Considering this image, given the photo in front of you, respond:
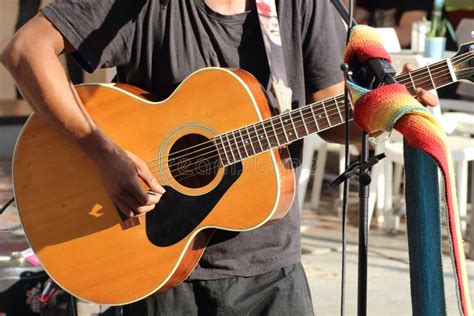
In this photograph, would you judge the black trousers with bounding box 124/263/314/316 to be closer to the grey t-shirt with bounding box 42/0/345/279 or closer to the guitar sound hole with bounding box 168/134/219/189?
the grey t-shirt with bounding box 42/0/345/279

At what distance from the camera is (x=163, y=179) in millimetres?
2553

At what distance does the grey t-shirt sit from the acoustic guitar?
0.16 feet

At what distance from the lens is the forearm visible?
7.91ft

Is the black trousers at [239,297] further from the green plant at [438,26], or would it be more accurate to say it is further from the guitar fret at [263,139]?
the green plant at [438,26]

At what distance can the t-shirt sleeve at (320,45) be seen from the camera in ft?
8.09

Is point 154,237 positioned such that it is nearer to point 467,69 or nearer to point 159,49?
point 159,49

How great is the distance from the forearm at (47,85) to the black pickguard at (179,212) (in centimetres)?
24

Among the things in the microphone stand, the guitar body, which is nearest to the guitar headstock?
the microphone stand

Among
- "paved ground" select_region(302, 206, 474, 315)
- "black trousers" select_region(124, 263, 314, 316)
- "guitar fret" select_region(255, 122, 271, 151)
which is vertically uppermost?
"guitar fret" select_region(255, 122, 271, 151)

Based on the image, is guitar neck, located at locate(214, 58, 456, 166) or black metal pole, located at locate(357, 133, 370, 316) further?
guitar neck, located at locate(214, 58, 456, 166)

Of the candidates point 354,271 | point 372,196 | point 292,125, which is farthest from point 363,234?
point 372,196

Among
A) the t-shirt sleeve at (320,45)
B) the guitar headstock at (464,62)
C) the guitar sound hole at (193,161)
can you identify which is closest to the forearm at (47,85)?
the guitar sound hole at (193,161)

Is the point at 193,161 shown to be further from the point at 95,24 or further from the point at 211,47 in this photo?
the point at 95,24

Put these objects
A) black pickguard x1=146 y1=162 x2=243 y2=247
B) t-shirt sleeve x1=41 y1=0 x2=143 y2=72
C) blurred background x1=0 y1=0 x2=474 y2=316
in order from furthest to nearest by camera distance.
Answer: blurred background x1=0 y1=0 x2=474 y2=316 → black pickguard x1=146 y1=162 x2=243 y2=247 → t-shirt sleeve x1=41 y1=0 x2=143 y2=72
